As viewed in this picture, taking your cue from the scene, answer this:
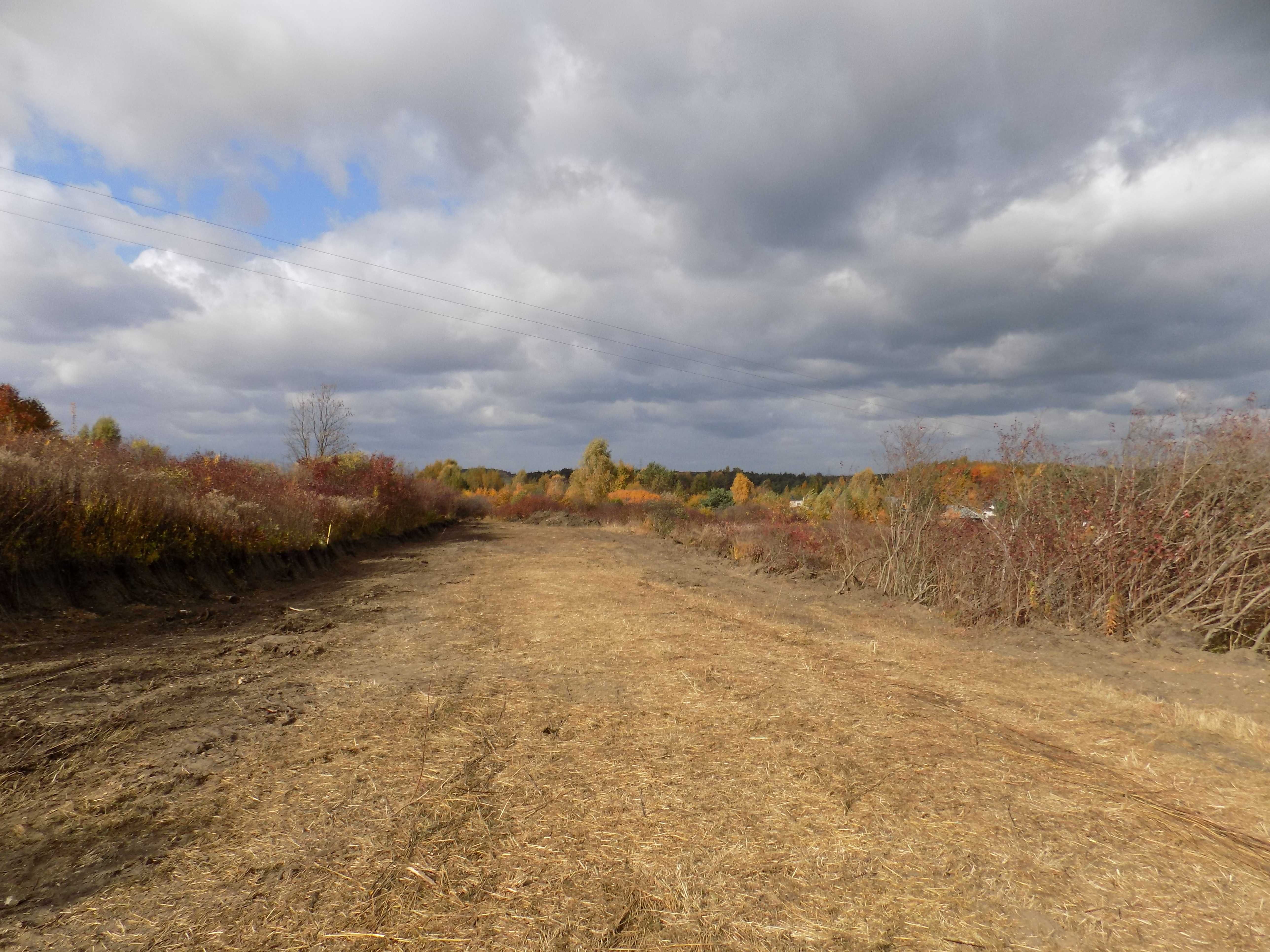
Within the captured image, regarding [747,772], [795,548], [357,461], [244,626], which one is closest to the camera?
[747,772]

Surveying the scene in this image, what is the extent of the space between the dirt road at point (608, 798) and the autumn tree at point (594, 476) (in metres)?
40.1

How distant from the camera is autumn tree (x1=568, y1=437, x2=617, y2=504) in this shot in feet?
160

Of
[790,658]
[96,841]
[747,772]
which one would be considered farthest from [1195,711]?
[96,841]

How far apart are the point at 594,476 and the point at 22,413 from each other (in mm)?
35642

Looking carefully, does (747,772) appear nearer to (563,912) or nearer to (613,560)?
(563,912)

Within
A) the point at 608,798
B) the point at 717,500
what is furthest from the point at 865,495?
the point at 717,500

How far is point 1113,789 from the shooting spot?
14.7ft

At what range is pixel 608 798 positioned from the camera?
400 centimetres

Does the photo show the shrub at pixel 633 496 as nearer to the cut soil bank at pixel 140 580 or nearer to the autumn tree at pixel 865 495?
the autumn tree at pixel 865 495

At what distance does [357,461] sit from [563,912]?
1019 inches

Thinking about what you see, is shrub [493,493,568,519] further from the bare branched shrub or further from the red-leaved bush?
the bare branched shrub

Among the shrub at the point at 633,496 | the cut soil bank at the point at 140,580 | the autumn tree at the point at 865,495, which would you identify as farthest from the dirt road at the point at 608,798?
the shrub at the point at 633,496

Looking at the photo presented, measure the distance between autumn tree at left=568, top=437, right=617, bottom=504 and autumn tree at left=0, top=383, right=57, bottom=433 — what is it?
102 ft

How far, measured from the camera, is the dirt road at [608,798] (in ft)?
9.44
